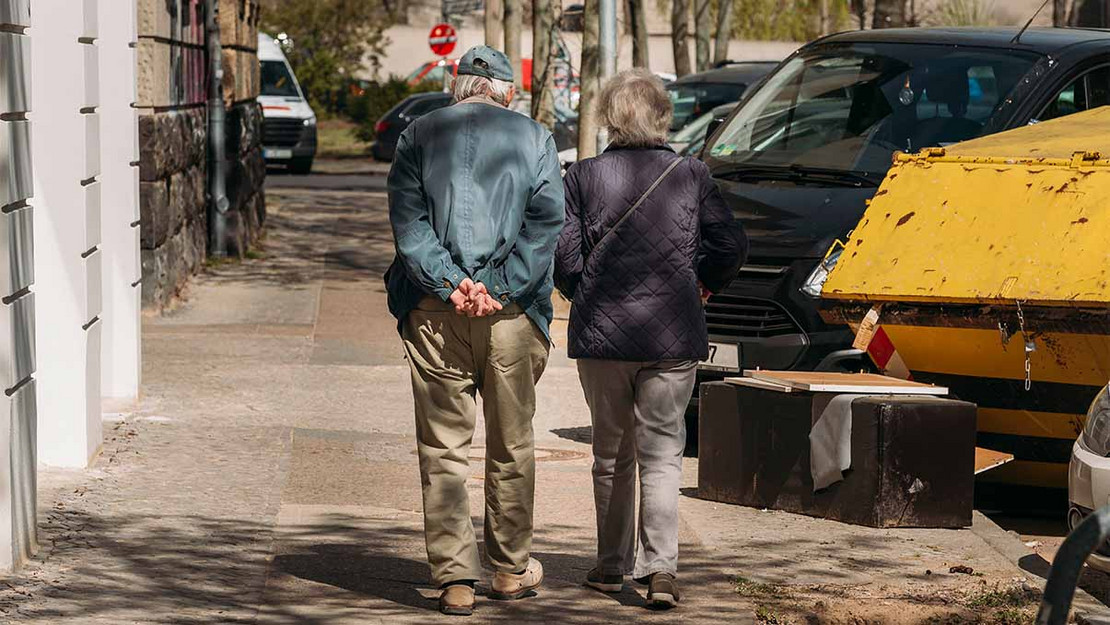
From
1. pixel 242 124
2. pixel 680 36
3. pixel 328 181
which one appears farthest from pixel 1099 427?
→ pixel 680 36

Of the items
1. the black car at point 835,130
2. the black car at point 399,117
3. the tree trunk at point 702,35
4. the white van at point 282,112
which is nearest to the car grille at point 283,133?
the white van at point 282,112

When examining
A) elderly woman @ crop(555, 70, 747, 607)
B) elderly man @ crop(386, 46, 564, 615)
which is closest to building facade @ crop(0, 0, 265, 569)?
elderly man @ crop(386, 46, 564, 615)

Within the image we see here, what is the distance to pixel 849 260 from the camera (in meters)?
7.91

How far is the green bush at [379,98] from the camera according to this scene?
3994 centimetres

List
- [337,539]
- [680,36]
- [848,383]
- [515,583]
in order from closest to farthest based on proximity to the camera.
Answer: [515,583], [337,539], [848,383], [680,36]

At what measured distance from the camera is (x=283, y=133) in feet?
97.7

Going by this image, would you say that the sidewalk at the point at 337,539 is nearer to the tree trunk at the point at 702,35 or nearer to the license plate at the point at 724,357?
the license plate at the point at 724,357

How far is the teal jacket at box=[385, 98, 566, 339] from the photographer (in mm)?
5781

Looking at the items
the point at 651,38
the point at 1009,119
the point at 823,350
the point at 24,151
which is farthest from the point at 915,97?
the point at 651,38

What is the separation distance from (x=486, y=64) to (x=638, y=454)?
1393mm

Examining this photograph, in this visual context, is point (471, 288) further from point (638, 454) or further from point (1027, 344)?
point (1027, 344)

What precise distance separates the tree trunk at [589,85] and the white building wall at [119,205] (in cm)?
527

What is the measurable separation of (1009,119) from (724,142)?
1.71 m

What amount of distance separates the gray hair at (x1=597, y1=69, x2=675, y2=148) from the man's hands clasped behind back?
825 millimetres
